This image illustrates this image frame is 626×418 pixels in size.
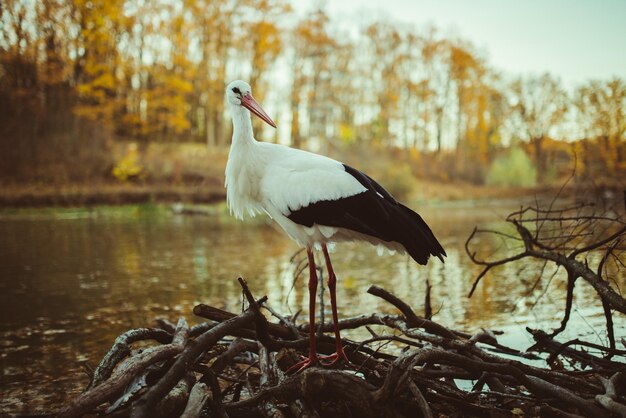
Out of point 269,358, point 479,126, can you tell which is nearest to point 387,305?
point 269,358

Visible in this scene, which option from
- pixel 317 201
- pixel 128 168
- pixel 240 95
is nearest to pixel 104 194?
pixel 128 168

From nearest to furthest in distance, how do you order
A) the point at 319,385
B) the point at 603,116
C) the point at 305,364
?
the point at 319,385, the point at 305,364, the point at 603,116

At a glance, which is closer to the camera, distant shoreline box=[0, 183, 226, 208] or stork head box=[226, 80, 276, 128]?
stork head box=[226, 80, 276, 128]

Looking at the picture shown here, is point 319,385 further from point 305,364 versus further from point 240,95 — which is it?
point 240,95

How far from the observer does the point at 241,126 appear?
12.9ft

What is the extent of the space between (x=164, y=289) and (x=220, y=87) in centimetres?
2235

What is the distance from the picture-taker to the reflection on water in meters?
5.01

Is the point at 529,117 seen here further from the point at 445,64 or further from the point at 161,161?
the point at 161,161

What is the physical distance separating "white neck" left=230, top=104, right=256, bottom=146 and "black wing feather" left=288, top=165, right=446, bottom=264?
0.63 meters

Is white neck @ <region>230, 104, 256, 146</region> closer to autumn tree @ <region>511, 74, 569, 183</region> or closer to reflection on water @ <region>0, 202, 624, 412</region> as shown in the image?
reflection on water @ <region>0, 202, 624, 412</region>

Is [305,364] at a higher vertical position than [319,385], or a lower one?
lower

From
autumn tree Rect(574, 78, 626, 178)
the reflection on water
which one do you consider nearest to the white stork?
the reflection on water

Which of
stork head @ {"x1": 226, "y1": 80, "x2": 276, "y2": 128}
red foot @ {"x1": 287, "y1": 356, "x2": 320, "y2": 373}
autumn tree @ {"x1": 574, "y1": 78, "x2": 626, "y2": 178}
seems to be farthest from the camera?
autumn tree @ {"x1": 574, "y1": 78, "x2": 626, "y2": 178}

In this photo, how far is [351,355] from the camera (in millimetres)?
3232
